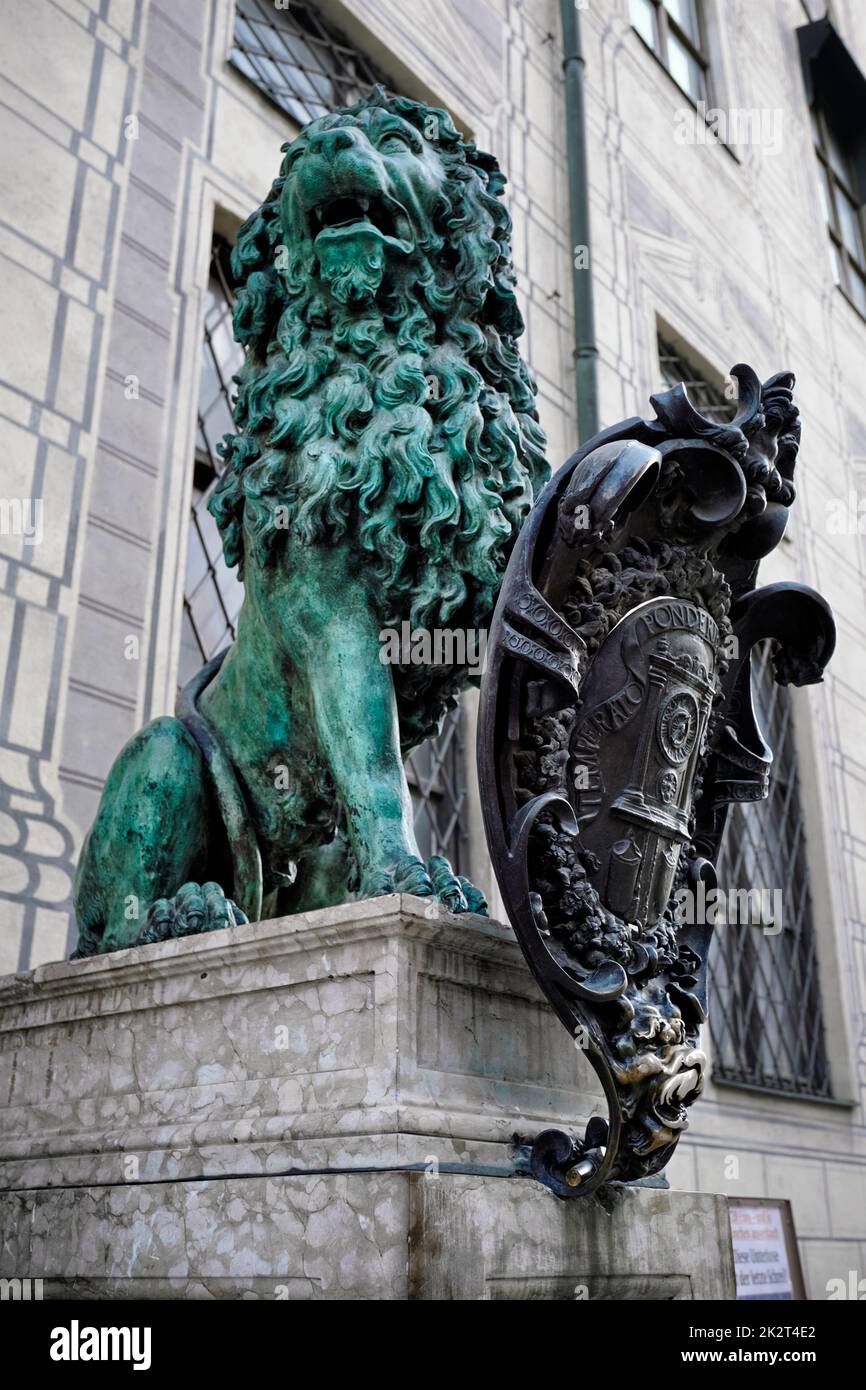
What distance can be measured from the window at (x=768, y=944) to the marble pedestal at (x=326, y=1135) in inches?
236

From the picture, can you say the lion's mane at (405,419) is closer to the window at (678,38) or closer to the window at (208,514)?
the window at (208,514)

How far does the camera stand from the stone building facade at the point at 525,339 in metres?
4.51

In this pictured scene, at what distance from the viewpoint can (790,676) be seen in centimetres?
260

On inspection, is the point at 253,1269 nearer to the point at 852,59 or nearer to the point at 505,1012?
the point at 505,1012

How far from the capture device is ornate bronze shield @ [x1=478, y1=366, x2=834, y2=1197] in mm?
1972

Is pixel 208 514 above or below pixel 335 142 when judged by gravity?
above

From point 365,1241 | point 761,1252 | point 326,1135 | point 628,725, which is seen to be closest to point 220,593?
point 628,725

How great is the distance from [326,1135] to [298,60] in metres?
6.31

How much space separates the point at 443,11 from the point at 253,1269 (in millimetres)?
7587

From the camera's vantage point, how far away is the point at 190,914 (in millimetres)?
2359
